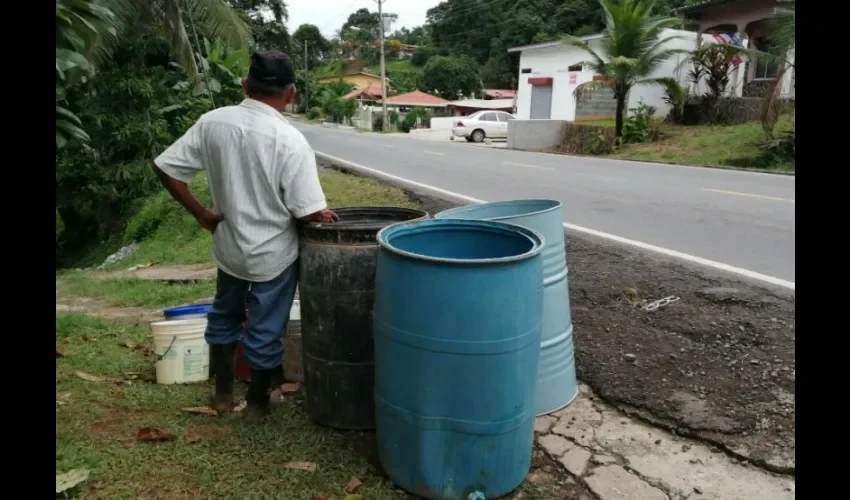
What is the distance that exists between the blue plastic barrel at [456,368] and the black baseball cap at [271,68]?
0.94 metres

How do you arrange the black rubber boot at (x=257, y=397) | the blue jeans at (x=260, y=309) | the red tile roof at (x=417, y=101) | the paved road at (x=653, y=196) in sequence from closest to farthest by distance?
the blue jeans at (x=260, y=309) → the black rubber boot at (x=257, y=397) → the paved road at (x=653, y=196) → the red tile roof at (x=417, y=101)

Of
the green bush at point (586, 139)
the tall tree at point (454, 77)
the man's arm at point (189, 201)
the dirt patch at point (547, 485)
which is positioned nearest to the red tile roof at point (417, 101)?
the tall tree at point (454, 77)

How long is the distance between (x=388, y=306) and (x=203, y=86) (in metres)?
13.5

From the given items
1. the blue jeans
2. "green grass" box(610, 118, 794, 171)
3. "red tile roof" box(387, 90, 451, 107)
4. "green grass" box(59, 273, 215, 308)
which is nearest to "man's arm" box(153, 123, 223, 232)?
the blue jeans

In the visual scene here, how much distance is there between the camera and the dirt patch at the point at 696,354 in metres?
3.18

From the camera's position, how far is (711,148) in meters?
18.0

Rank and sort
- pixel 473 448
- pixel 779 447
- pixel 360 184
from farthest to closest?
pixel 360 184, pixel 779 447, pixel 473 448

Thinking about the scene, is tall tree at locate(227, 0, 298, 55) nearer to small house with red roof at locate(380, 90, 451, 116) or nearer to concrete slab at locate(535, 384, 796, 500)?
small house with red roof at locate(380, 90, 451, 116)

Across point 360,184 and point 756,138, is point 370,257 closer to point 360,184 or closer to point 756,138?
point 360,184

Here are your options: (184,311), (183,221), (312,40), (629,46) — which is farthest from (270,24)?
(312,40)

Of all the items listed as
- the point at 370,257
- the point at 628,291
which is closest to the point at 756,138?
the point at 628,291

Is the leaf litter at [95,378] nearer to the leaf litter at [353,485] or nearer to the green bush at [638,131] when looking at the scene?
the leaf litter at [353,485]

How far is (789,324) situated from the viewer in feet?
14.1

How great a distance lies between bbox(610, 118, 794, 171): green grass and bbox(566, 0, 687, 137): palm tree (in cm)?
173
